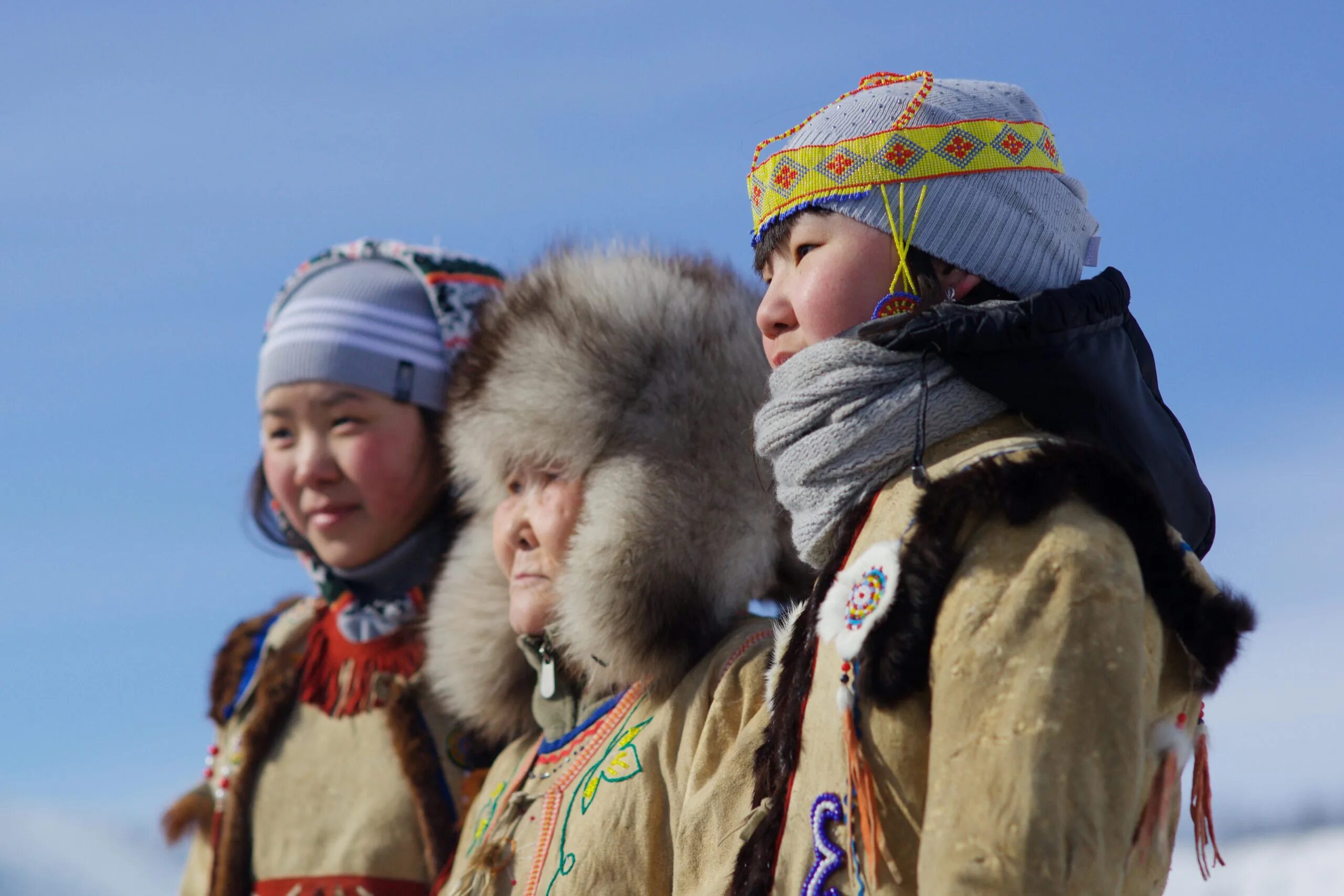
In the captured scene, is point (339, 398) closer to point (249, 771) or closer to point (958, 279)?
point (249, 771)

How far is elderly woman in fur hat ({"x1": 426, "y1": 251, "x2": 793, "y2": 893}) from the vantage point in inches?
111

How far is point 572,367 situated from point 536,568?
0.43 m

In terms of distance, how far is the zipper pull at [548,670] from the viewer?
325 cm

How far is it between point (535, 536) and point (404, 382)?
86 cm

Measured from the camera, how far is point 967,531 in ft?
6.62

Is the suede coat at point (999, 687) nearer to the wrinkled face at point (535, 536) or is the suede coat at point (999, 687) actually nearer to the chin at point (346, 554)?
the wrinkled face at point (535, 536)

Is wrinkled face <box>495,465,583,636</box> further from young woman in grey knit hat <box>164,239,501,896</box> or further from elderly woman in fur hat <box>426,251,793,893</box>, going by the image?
young woman in grey knit hat <box>164,239,501,896</box>

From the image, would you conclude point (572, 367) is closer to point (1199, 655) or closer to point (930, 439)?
point (930, 439)

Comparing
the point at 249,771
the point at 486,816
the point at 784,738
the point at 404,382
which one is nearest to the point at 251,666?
the point at 249,771

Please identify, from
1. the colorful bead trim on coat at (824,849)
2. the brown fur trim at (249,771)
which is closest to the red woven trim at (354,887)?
the brown fur trim at (249,771)

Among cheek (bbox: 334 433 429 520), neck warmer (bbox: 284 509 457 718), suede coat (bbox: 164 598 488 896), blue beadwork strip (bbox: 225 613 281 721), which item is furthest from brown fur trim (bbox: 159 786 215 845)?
cheek (bbox: 334 433 429 520)

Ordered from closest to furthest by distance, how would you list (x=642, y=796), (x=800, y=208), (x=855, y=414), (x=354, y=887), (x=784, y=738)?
(x=855, y=414)
(x=784, y=738)
(x=800, y=208)
(x=642, y=796)
(x=354, y=887)

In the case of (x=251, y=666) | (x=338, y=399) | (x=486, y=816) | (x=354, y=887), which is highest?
(x=338, y=399)

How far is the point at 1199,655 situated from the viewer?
2029 mm
